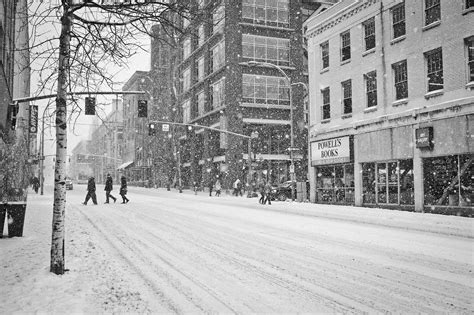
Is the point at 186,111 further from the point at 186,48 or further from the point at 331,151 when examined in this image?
the point at 331,151

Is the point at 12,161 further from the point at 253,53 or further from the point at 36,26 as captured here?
the point at 253,53

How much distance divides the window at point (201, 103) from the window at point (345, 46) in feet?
83.7

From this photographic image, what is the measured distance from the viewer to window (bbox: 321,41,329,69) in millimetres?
26438

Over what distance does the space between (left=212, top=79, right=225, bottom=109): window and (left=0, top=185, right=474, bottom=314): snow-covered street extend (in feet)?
104

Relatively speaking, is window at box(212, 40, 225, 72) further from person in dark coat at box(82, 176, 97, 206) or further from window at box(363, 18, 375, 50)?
person in dark coat at box(82, 176, 97, 206)

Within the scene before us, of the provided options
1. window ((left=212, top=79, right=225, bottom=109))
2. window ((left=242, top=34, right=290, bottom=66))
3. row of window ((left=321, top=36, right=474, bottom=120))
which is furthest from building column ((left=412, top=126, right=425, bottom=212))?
window ((left=212, top=79, right=225, bottom=109))

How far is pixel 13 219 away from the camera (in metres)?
10.4

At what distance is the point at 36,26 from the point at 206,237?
6408 millimetres

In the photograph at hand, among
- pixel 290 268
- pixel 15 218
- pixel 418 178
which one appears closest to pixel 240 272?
pixel 290 268

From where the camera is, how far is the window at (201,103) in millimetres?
48275

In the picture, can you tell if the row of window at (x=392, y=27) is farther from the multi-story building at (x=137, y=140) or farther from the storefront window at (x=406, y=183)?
the multi-story building at (x=137, y=140)

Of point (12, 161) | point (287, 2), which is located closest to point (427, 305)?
point (12, 161)

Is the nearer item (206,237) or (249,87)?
Result: (206,237)

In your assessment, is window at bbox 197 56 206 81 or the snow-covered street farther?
window at bbox 197 56 206 81
